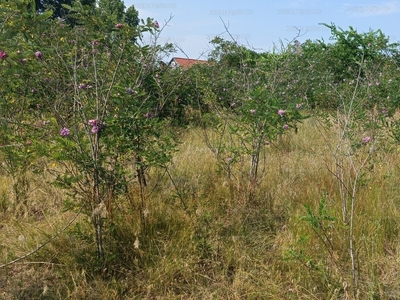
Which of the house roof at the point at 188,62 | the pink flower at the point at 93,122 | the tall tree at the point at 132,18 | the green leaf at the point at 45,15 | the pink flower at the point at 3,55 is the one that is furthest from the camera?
the house roof at the point at 188,62

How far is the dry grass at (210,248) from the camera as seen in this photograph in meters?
1.78

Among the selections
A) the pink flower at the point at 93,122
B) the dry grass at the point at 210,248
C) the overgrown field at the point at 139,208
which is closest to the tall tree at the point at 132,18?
the overgrown field at the point at 139,208

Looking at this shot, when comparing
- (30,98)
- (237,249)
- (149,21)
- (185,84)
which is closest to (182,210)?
(237,249)

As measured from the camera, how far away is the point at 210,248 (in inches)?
80.9

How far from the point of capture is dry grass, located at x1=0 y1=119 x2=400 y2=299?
1784 millimetres

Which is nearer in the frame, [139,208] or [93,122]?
[93,122]

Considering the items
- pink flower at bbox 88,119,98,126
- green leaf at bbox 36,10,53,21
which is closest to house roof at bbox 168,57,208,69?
green leaf at bbox 36,10,53,21

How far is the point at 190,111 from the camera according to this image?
6117 mm

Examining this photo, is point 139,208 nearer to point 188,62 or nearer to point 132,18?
point 132,18

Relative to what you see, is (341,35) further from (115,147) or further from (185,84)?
(115,147)

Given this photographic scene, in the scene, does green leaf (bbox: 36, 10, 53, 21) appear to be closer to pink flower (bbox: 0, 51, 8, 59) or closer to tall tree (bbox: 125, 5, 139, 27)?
pink flower (bbox: 0, 51, 8, 59)

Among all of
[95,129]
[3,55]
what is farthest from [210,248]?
[3,55]

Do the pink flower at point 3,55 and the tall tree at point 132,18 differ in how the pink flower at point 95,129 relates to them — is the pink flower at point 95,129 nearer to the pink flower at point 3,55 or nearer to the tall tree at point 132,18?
the pink flower at point 3,55

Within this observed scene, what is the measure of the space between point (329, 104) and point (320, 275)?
15.6 ft
